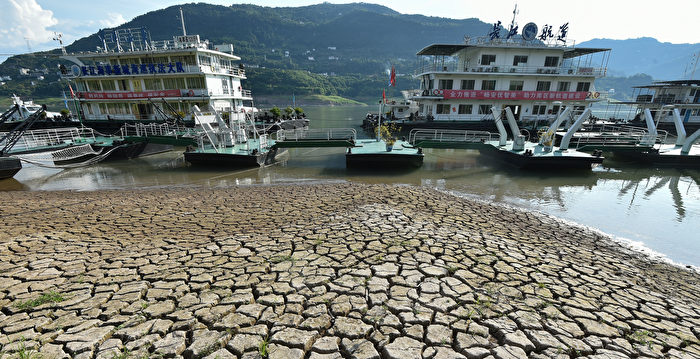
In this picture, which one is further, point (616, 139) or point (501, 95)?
point (501, 95)

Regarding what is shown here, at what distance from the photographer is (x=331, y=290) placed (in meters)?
4.59


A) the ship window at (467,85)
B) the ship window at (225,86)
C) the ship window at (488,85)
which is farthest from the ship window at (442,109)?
the ship window at (225,86)

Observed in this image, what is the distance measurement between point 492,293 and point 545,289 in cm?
102

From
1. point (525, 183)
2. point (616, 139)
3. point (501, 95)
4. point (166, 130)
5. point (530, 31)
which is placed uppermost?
point (530, 31)

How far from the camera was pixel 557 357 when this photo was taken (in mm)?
3439

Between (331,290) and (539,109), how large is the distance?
3374 centimetres

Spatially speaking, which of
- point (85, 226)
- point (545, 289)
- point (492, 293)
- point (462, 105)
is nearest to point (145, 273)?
point (85, 226)

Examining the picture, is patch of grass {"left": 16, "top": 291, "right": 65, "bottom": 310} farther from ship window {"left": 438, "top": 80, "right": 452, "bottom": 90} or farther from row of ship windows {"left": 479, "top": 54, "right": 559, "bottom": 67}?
row of ship windows {"left": 479, "top": 54, "right": 559, "bottom": 67}

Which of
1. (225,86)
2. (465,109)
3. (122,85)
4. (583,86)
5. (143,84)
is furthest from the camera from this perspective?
(225,86)

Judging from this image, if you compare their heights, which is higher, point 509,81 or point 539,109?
point 509,81

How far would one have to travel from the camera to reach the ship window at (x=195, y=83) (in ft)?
88.4

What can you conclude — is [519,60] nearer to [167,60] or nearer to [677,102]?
[677,102]

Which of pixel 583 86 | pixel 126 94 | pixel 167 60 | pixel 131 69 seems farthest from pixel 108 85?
pixel 583 86

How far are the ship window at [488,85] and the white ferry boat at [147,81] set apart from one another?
22.9 meters
